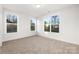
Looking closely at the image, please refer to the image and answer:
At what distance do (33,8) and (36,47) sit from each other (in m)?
0.71

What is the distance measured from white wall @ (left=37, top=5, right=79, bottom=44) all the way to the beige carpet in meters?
0.10

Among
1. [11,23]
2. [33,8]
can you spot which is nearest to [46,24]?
[33,8]

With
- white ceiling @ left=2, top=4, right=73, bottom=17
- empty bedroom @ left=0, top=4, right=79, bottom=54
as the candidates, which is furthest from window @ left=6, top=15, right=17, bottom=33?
white ceiling @ left=2, top=4, right=73, bottom=17

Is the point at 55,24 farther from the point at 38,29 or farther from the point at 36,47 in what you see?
the point at 36,47

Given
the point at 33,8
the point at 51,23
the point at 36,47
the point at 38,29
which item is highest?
the point at 33,8

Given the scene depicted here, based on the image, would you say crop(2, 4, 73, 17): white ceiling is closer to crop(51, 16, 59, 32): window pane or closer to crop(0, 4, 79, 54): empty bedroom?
crop(0, 4, 79, 54): empty bedroom

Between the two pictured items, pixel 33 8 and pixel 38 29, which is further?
pixel 38 29

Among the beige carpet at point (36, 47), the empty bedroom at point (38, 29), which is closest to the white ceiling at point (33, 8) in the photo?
the empty bedroom at point (38, 29)

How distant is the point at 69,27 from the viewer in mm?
1820

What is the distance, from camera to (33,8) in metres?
1.75

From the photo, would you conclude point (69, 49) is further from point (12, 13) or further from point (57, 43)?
point (12, 13)

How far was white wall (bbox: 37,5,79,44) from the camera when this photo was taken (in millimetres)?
1736
